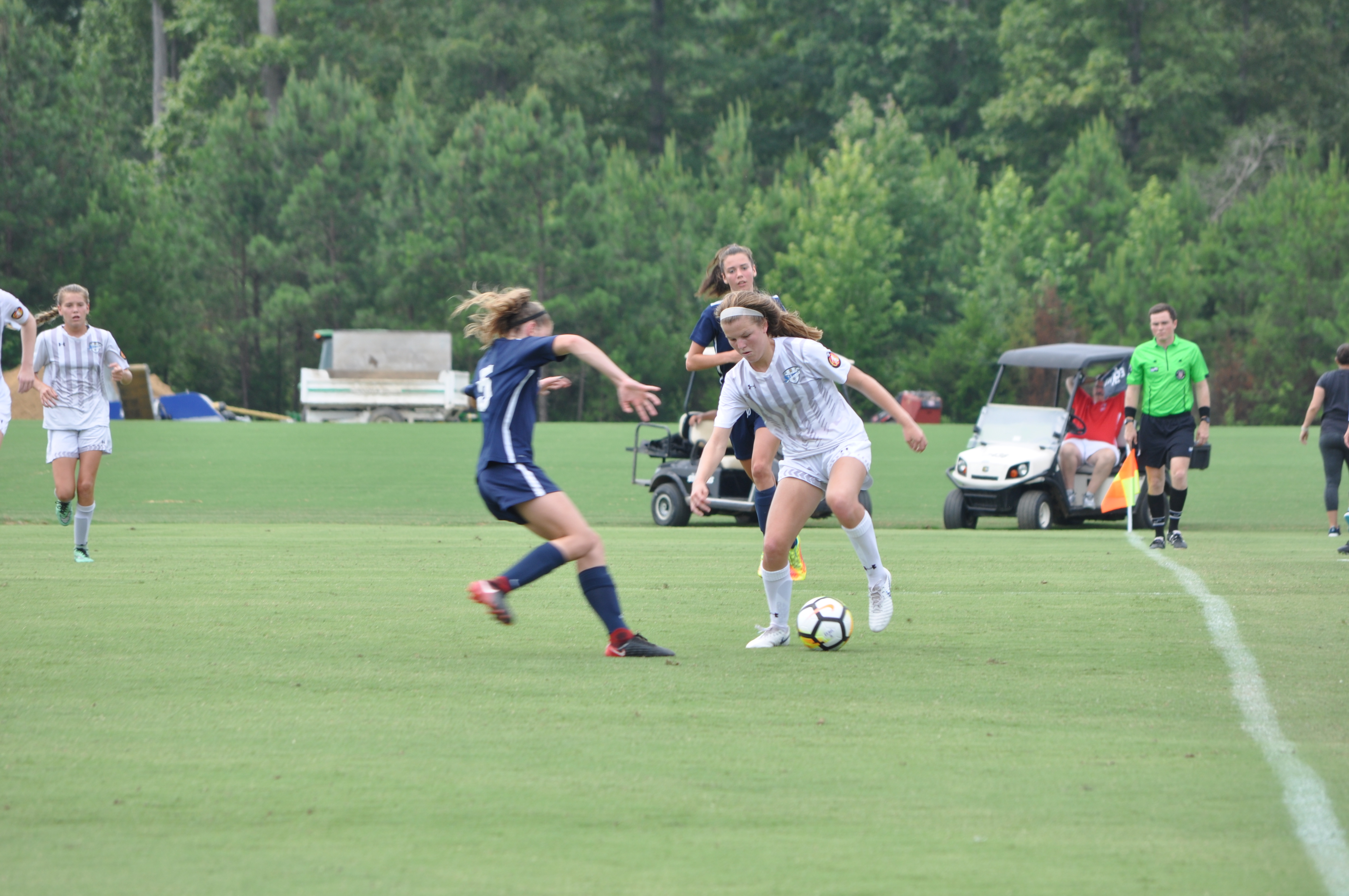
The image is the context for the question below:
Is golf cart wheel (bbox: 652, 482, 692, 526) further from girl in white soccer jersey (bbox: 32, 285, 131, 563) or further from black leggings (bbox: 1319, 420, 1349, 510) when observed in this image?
girl in white soccer jersey (bbox: 32, 285, 131, 563)

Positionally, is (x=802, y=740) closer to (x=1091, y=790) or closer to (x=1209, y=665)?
(x=1091, y=790)

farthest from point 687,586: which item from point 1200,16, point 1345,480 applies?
point 1200,16

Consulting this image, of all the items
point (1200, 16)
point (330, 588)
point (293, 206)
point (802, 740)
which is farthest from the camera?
point (1200, 16)

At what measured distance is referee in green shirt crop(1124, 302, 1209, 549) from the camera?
14156mm

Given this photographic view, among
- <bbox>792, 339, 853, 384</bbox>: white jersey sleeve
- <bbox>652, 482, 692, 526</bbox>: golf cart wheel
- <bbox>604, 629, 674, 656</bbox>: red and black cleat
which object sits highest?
<bbox>792, 339, 853, 384</bbox>: white jersey sleeve

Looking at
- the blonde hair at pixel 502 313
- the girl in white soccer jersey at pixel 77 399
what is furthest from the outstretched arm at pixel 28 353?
the blonde hair at pixel 502 313

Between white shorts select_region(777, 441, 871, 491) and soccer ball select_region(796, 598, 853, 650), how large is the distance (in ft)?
1.91

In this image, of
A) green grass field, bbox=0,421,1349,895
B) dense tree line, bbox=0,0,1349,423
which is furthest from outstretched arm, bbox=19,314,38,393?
dense tree line, bbox=0,0,1349,423

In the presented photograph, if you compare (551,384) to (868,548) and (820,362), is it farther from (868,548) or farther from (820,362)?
(868,548)

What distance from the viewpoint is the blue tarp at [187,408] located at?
4459 cm

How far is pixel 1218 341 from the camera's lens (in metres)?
51.7

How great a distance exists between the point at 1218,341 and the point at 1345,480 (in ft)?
83.4

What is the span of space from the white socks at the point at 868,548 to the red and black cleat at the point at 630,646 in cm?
118

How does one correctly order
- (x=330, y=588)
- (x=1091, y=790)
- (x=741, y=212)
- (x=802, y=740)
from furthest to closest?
1. (x=741, y=212)
2. (x=330, y=588)
3. (x=802, y=740)
4. (x=1091, y=790)
